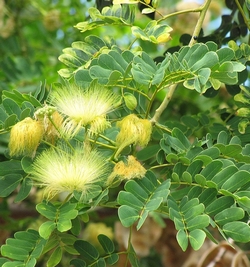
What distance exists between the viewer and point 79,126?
802 mm

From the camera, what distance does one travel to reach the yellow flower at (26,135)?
0.80m

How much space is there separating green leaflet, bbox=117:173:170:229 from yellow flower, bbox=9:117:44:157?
0.14 meters

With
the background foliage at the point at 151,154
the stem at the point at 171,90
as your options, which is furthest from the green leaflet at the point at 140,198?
the stem at the point at 171,90

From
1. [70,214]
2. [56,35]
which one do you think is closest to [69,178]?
[70,214]

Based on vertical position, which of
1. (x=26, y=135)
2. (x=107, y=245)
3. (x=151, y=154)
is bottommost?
(x=107, y=245)

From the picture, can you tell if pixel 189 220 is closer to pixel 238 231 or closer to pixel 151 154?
pixel 238 231

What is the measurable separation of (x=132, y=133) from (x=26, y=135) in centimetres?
14

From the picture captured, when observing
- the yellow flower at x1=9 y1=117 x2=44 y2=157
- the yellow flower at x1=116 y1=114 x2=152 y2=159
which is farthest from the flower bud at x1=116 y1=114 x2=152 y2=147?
the yellow flower at x1=9 y1=117 x2=44 y2=157

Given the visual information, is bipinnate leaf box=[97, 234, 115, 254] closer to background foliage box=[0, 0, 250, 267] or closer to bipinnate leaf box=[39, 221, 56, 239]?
background foliage box=[0, 0, 250, 267]

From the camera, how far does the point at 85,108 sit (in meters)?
0.81

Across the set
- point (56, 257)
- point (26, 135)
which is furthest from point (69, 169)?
point (56, 257)

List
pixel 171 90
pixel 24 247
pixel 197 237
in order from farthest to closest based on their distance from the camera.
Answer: pixel 171 90 < pixel 24 247 < pixel 197 237

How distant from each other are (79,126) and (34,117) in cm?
8

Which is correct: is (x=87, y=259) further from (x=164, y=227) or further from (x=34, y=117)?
(x=164, y=227)
